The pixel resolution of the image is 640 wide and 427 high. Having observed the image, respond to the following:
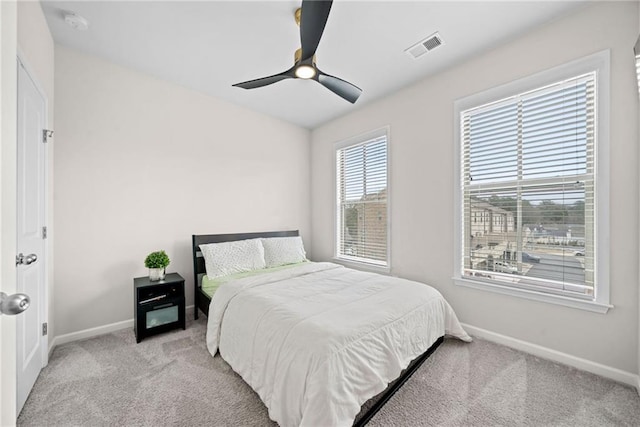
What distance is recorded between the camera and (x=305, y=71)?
6.47ft

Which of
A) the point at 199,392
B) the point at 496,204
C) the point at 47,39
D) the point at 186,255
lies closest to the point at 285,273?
the point at 199,392

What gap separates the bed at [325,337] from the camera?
1.37m

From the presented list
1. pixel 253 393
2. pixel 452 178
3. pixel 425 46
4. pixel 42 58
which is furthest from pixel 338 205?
pixel 42 58

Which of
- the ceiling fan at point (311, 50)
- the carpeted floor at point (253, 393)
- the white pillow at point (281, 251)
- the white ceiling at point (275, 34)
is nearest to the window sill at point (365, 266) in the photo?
the white pillow at point (281, 251)

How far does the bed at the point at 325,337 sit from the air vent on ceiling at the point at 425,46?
2.22m

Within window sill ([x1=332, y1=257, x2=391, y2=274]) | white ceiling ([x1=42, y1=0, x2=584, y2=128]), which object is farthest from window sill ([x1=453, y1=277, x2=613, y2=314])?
Answer: white ceiling ([x1=42, y1=0, x2=584, y2=128])

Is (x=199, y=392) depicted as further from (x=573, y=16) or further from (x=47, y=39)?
(x=573, y=16)

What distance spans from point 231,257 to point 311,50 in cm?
233

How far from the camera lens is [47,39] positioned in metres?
2.25

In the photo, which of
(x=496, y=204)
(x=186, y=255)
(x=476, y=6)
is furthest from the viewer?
(x=186, y=255)

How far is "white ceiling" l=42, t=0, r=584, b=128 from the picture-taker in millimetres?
2047

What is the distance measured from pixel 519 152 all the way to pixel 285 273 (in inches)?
99.4

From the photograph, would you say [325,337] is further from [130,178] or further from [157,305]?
[130,178]

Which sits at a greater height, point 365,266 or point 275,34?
point 275,34
